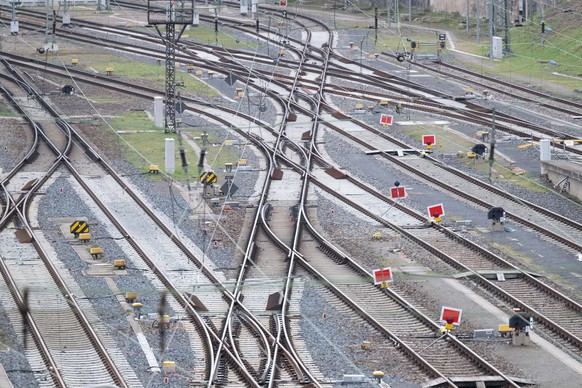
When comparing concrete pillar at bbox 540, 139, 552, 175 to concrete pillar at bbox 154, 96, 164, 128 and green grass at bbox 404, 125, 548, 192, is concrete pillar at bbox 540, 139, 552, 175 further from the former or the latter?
concrete pillar at bbox 154, 96, 164, 128

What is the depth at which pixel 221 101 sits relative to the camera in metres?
48.1

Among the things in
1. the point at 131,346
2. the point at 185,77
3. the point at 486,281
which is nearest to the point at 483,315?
the point at 486,281

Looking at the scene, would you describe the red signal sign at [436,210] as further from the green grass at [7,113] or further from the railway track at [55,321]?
the green grass at [7,113]

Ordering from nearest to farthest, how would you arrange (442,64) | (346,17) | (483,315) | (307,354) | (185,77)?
1. (307,354)
2. (483,315)
3. (185,77)
4. (442,64)
5. (346,17)

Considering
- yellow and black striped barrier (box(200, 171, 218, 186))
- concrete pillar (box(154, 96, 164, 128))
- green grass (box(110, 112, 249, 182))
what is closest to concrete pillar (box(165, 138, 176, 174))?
green grass (box(110, 112, 249, 182))

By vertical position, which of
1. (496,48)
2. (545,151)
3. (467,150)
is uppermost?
(545,151)

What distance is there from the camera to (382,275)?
2439 centimetres

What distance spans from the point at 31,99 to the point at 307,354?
2808 centimetres

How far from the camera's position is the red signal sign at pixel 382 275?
24270mm

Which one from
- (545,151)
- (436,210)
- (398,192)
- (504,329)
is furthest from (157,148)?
(504,329)

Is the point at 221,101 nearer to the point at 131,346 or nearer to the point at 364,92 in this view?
the point at 364,92

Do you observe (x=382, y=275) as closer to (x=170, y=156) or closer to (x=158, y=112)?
(x=170, y=156)

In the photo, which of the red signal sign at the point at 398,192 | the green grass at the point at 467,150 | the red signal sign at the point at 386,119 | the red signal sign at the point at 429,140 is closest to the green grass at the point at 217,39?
the red signal sign at the point at 386,119

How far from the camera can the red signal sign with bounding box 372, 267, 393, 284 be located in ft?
79.6
